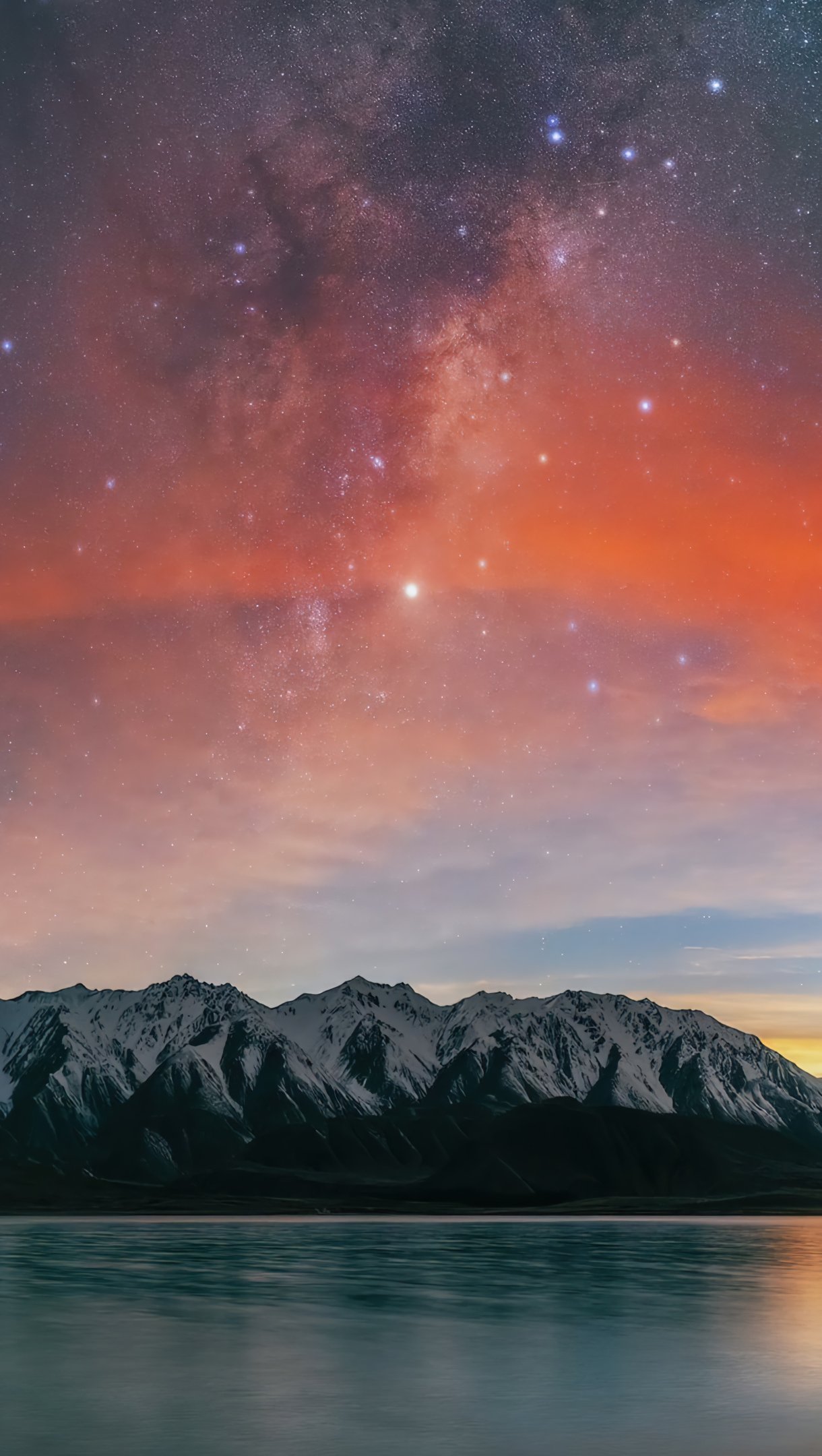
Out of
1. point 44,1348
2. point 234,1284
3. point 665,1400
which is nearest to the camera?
point 665,1400

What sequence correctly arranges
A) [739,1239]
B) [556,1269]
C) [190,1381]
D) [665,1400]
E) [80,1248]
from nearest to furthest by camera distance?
[665,1400] → [190,1381] → [556,1269] → [80,1248] → [739,1239]

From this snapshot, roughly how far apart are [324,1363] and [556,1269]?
6882 cm

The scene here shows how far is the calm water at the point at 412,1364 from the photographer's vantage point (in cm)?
3441

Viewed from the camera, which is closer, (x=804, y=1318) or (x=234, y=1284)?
(x=804, y=1318)

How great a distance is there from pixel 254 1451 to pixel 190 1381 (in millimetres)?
14854

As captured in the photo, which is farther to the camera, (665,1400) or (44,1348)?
(44,1348)

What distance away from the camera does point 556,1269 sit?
113500 mm

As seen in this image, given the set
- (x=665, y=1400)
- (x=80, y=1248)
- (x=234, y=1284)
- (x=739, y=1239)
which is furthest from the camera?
(x=739, y=1239)

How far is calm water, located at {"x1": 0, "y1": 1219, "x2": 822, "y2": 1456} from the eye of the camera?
34406 millimetres

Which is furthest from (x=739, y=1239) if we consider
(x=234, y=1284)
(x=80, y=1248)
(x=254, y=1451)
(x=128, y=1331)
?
(x=254, y=1451)

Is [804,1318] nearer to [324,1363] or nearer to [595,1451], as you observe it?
[324,1363]

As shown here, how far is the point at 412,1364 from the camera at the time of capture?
5000 cm

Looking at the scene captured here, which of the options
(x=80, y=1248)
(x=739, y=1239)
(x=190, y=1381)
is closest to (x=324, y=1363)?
(x=190, y=1381)

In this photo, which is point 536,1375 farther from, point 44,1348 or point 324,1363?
point 44,1348
